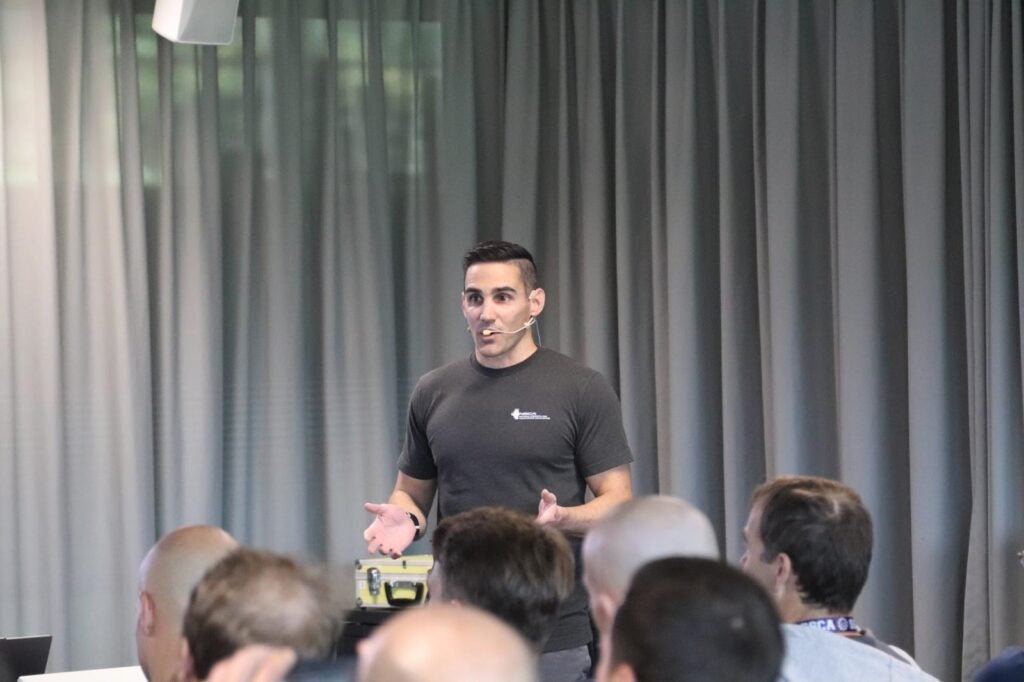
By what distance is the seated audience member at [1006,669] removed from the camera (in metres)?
2.28

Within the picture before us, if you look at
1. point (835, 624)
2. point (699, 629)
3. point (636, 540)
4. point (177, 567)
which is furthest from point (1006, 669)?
point (177, 567)

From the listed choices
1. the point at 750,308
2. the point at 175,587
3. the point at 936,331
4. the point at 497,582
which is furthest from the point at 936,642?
the point at 175,587

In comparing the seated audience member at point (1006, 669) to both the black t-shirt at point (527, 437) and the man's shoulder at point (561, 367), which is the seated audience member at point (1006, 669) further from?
the man's shoulder at point (561, 367)

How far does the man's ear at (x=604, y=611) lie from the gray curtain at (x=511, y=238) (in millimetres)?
2220

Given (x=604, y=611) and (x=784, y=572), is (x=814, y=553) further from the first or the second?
(x=604, y=611)

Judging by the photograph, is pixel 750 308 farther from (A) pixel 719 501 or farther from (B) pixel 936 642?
(B) pixel 936 642

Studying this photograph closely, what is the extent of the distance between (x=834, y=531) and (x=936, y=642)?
1886 millimetres

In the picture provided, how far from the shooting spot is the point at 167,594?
188 centimetres

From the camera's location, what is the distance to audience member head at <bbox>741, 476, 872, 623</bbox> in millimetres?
2266

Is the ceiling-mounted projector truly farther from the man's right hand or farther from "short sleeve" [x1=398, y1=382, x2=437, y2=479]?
→ the man's right hand

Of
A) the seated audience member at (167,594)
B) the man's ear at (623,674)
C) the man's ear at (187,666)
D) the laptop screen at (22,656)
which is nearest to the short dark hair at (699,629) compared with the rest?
the man's ear at (623,674)

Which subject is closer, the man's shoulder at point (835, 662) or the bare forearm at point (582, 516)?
the man's shoulder at point (835, 662)

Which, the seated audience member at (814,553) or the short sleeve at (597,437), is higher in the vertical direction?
the short sleeve at (597,437)

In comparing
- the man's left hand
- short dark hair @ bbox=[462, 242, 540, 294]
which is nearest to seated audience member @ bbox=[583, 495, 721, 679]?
the man's left hand
